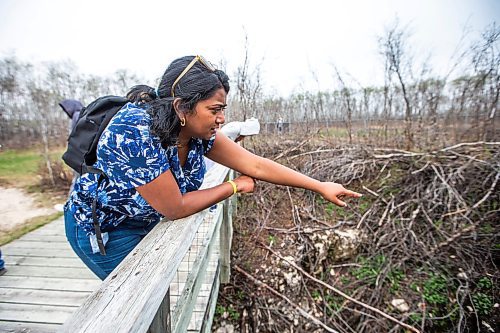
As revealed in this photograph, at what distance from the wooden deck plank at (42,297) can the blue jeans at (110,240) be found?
1226 millimetres

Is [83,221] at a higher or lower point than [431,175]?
higher

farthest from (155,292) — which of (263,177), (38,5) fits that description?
(38,5)

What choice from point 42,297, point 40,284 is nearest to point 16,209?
point 40,284

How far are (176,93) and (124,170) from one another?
0.97ft

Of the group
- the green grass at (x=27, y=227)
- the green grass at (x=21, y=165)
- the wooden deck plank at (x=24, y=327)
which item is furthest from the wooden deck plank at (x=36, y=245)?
the green grass at (x=21, y=165)

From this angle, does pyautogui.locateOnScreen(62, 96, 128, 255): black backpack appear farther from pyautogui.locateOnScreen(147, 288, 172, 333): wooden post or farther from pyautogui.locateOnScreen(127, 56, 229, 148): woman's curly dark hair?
pyautogui.locateOnScreen(147, 288, 172, 333): wooden post

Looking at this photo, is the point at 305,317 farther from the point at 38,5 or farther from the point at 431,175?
the point at 38,5

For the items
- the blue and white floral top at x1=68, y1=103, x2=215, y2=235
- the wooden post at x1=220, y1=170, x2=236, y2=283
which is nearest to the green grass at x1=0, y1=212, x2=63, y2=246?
the wooden post at x1=220, y1=170, x2=236, y2=283

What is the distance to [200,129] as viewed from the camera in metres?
1.01

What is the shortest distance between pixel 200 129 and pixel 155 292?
55 centimetres

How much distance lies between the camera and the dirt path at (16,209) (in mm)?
3731

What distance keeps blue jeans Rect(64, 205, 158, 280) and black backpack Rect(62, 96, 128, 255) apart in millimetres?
114

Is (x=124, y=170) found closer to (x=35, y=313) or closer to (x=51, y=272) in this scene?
(x=35, y=313)

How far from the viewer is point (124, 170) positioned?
2.77ft
